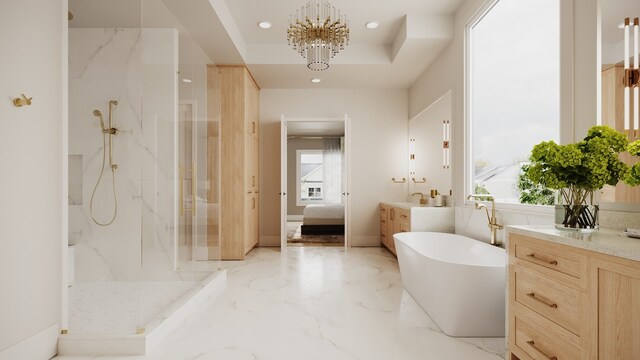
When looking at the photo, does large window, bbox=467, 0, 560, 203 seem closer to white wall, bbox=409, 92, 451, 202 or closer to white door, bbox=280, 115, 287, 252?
white wall, bbox=409, 92, 451, 202

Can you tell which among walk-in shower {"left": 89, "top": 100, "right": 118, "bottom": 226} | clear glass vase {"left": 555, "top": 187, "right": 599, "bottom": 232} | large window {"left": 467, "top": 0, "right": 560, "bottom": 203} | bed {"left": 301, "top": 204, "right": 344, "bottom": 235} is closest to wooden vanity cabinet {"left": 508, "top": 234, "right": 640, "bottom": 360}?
clear glass vase {"left": 555, "top": 187, "right": 599, "bottom": 232}

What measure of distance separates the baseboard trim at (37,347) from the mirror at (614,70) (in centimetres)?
318

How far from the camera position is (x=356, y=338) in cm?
207

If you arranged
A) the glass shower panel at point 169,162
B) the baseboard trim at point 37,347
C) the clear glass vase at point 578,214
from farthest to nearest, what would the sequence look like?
the glass shower panel at point 169,162, the baseboard trim at point 37,347, the clear glass vase at point 578,214

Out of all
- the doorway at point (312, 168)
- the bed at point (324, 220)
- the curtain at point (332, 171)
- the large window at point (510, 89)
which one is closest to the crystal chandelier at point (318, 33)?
the large window at point (510, 89)

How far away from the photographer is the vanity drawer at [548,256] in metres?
1.22

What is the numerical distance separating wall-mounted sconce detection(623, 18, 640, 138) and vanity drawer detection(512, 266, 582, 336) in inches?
33.0

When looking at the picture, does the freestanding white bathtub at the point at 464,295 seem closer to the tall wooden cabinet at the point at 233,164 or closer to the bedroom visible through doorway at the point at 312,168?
the tall wooden cabinet at the point at 233,164

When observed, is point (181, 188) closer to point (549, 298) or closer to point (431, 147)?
point (549, 298)

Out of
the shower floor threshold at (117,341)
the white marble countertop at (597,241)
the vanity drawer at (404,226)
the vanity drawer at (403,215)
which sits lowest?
the shower floor threshold at (117,341)

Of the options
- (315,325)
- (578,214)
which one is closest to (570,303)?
(578,214)

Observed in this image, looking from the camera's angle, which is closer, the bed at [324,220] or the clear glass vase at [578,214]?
the clear glass vase at [578,214]

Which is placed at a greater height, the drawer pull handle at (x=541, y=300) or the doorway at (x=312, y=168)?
the doorway at (x=312, y=168)

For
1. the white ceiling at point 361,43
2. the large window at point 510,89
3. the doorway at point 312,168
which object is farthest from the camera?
the doorway at point 312,168
